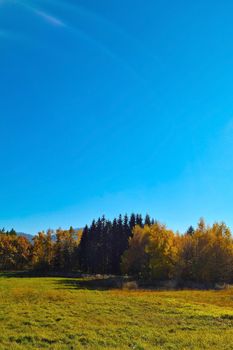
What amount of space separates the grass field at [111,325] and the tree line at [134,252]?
46.4 meters

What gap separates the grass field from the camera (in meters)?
21.0

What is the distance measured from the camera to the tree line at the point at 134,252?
83625 millimetres

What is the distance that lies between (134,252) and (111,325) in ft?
245

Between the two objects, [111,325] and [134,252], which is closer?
[111,325]

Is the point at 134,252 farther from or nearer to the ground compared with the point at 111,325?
farther from the ground

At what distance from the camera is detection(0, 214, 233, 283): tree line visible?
83625 mm

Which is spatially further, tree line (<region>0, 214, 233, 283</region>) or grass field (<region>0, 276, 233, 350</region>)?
tree line (<region>0, 214, 233, 283</region>)

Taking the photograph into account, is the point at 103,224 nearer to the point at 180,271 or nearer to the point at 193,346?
the point at 180,271

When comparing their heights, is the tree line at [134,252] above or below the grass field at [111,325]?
above

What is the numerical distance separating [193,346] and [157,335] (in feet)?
11.0

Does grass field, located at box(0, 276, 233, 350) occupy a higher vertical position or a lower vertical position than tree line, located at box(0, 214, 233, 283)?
lower

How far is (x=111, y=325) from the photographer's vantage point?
1035 inches

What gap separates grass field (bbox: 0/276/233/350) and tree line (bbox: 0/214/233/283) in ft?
152

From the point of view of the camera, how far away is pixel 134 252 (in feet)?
328
